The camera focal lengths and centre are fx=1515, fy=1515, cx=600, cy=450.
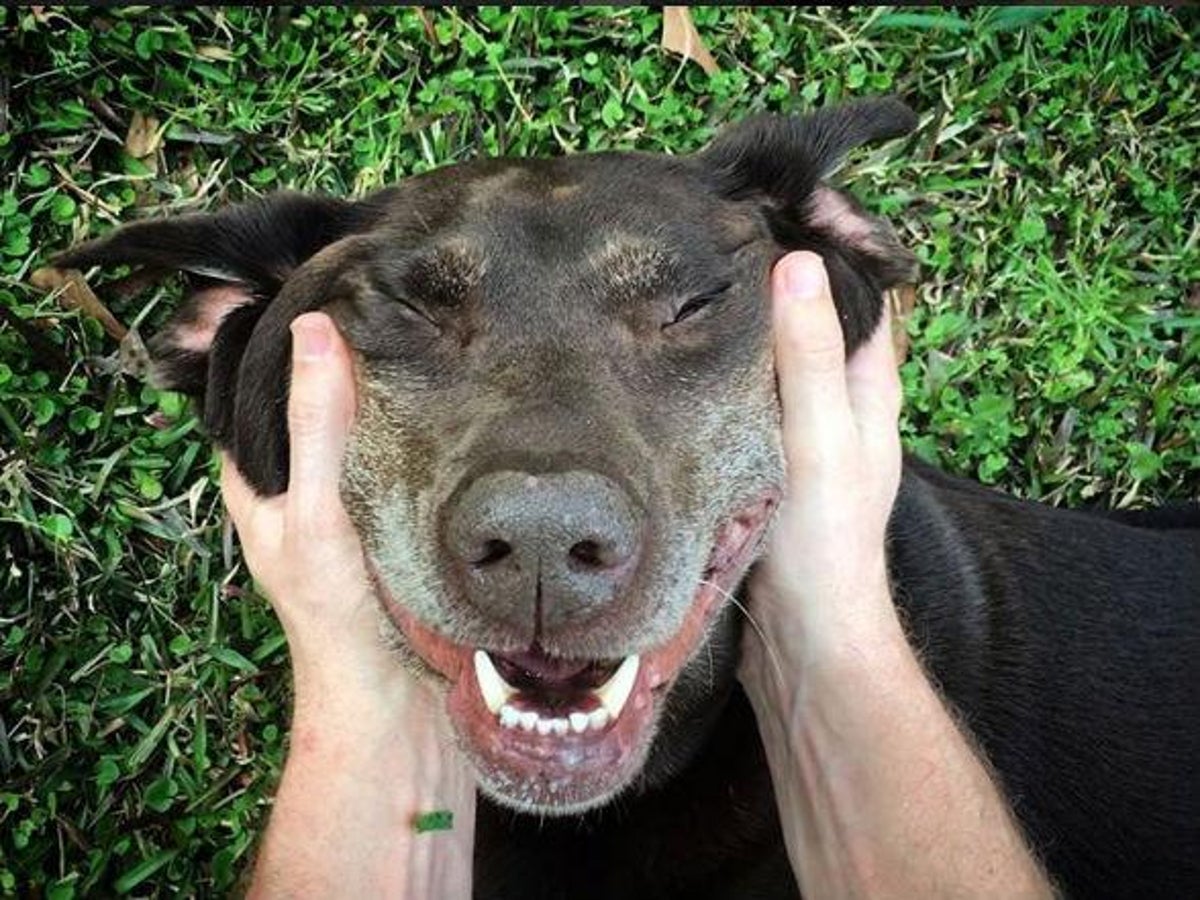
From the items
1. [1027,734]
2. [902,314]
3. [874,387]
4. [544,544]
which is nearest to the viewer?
[544,544]

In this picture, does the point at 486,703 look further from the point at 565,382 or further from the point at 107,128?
the point at 107,128

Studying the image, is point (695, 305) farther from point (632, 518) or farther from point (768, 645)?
point (768, 645)

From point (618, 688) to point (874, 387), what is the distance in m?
1.17

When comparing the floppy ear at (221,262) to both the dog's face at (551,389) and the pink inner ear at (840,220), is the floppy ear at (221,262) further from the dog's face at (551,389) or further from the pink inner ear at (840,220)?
the pink inner ear at (840,220)

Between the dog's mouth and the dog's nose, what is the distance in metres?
0.16

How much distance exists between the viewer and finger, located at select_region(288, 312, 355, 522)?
3383mm

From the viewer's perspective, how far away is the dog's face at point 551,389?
2.88 meters

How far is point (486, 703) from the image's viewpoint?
3.08 metres

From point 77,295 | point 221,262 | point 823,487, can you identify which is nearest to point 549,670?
point 823,487

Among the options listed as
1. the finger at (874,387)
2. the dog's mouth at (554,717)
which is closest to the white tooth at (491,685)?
the dog's mouth at (554,717)

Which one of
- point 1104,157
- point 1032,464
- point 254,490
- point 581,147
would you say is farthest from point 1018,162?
point 254,490

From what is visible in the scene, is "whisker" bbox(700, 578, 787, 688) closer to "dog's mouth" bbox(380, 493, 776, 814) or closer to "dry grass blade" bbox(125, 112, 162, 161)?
"dog's mouth" bbox(380, 493, 776, 814)

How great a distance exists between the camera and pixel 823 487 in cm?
358

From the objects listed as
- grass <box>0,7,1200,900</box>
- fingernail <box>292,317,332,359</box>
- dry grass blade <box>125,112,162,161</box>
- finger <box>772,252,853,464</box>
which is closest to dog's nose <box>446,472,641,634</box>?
fingernail <box>292,317,332,359</box>
